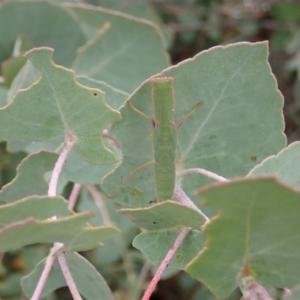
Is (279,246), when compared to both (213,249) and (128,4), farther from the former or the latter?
(128,4)

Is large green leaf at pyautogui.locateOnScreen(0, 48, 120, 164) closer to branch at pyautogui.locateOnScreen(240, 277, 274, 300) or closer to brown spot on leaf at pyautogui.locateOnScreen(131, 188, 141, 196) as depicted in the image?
brown spot on leaf at pyautogui.locateOnScreen(131, 188, 141, 196)

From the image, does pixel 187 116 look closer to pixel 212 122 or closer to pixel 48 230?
pixel 212 122

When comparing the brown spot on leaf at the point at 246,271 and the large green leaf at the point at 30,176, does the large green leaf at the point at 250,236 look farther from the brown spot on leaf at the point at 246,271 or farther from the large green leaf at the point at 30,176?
the large green leaf at the point at 30,176

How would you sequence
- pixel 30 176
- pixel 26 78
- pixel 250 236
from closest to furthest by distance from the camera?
pixel 250 236 < pixel 30 176 < pixel 26 78

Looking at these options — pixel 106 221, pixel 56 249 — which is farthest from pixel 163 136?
pixel 106 221

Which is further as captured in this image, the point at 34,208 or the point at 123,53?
the point at 123,53
